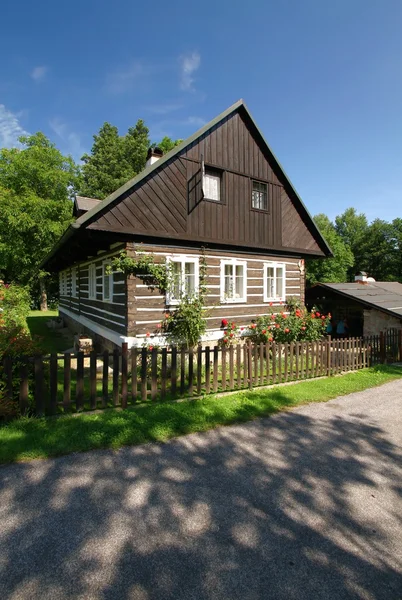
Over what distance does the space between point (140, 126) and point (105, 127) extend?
4512 mm

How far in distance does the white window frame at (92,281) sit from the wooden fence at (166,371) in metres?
4.67

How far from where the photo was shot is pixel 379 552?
107 inches

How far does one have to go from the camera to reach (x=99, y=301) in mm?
12242

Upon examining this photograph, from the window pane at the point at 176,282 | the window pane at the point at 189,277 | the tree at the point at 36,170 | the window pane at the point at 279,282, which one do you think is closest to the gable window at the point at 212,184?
the window pane at the point at 189,277

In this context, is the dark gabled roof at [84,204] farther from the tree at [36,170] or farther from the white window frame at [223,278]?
the tree at [36,170]

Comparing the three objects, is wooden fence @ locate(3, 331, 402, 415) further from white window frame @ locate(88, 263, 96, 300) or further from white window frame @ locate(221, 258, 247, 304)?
white window frame @ locate(88, 263, 96, 300)

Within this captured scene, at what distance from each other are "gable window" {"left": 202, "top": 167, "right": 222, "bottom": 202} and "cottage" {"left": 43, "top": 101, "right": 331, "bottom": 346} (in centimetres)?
4

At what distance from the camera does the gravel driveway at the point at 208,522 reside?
2377mm

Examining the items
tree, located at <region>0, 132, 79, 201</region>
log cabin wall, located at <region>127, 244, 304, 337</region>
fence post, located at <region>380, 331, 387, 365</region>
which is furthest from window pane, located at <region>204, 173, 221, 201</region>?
tree, located at <region>0, 132, 79, 201</region>

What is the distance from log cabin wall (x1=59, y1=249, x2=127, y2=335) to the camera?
981cm

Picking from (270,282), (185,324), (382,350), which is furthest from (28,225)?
(382,350)

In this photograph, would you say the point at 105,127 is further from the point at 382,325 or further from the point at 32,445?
the point at 32,445

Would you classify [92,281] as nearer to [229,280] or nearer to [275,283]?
[229,280]

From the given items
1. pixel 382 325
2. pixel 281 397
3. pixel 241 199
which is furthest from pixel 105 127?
pixel 281 397
